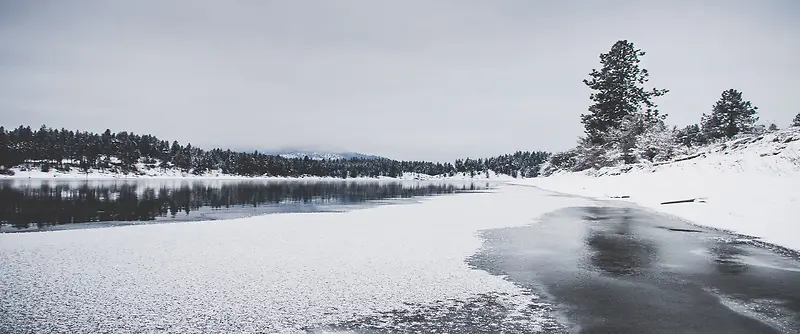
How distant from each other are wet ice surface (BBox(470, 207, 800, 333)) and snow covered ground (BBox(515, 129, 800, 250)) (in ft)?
6.29

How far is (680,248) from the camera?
12008 mm

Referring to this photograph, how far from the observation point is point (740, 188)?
20.7m

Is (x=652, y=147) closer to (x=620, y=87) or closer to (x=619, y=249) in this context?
(x=620, y=87)

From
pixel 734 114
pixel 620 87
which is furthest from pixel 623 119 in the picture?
pixel 734 114

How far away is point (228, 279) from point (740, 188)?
23.1 metres

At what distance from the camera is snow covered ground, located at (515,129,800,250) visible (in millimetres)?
15117

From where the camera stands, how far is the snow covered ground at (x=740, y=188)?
49.6ft

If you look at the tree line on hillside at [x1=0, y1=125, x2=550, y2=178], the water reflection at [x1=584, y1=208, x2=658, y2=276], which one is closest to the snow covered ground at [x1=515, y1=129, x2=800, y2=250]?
the water reflection at [x1=584, y1=208, x2=658, y2=276]

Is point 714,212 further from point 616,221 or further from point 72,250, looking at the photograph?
point 72,250

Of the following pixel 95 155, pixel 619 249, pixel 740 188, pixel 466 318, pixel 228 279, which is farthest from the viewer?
pixel 95 155

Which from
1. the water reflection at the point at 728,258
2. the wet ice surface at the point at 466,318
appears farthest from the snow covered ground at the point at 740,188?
the wet ice surface at the point at 466,318

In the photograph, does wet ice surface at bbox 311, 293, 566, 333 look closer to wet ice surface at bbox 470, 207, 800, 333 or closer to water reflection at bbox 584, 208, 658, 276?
wet ice surface at bbox 470, 207, 800, 333

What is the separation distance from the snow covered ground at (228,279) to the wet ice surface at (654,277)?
0.77m

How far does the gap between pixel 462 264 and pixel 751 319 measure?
5.16 m
